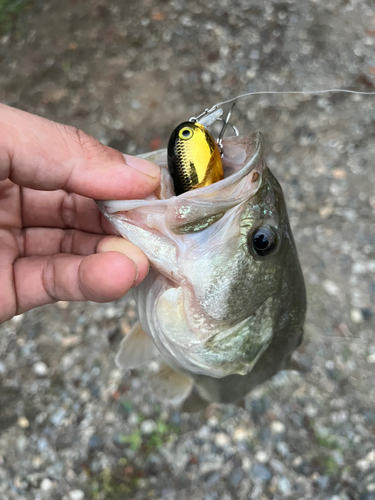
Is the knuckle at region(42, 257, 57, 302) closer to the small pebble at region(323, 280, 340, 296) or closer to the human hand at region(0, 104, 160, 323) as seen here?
the human hand at region(0, 104, 160, 323)

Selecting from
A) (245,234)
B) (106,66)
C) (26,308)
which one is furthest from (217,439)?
(106,66)

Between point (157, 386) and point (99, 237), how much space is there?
92 cm

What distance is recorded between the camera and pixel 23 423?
7.22 ft

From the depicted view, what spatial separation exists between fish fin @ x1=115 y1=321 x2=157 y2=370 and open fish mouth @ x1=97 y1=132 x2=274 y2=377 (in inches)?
12.7

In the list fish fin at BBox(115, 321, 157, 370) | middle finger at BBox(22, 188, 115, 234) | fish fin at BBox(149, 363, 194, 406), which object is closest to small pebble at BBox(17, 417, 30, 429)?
fish fin at BBox(149, 363, 194, 406)

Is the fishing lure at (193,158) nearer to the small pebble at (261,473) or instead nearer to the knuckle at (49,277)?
the knuckle at (49,277)

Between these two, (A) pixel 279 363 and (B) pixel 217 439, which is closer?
(A) pixel 279 363

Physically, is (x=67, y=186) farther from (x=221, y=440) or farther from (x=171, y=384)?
(x=221, y=440)

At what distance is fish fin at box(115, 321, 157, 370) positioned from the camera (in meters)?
1.60

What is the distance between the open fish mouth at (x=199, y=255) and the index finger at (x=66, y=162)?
50 mm

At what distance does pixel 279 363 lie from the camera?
5.64 ft

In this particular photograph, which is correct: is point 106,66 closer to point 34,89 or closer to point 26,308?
point 34,89

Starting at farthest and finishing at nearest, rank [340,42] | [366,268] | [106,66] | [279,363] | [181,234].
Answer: [106,66] → [340,42] → [366,268] → [279,363] → [181,234]

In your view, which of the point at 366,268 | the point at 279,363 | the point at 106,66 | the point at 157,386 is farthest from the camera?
the point at 106,66
